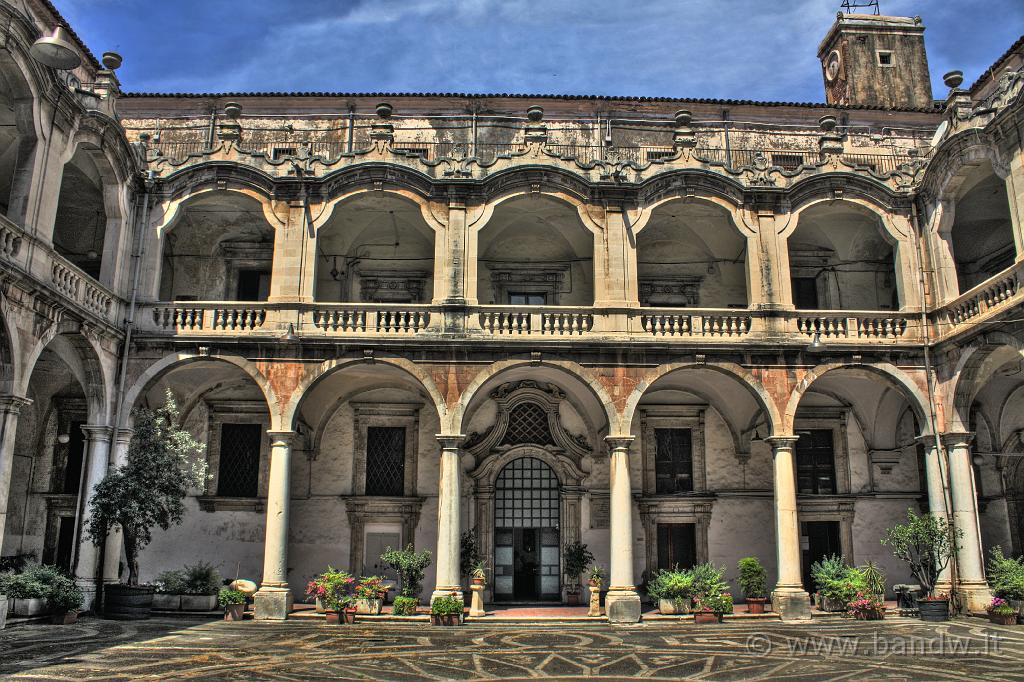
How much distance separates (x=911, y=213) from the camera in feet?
66.9

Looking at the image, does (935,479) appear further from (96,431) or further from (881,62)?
(96,431)

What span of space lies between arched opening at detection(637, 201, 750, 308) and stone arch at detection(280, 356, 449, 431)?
7.27 m

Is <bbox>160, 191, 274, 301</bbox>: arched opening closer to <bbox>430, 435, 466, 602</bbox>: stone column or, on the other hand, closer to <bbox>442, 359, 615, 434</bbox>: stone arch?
<bbox>442, 359, 615, 434</bbox>: stone arch

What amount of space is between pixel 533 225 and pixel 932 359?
10.7 m

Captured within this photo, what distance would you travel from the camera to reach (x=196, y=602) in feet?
59.9

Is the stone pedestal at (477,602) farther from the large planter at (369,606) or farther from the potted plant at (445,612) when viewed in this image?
the large planter at (369,606)

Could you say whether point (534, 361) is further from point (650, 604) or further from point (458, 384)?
point (650, 604)

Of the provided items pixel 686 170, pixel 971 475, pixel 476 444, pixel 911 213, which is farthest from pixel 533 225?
pixel 971 475

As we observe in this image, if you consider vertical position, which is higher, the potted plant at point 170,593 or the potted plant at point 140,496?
the potted plant at point 140,496

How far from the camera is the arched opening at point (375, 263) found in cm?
2247

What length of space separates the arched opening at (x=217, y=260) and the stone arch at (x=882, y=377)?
14.3 metres

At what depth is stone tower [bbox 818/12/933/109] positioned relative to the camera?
27844mm

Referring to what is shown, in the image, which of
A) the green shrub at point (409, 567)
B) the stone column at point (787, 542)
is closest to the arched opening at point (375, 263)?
the green shrub at point (409, 567)

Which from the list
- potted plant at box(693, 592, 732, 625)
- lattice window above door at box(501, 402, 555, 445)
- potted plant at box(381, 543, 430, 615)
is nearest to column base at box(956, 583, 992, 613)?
potted plant at box(693, 592, 732, 625)
